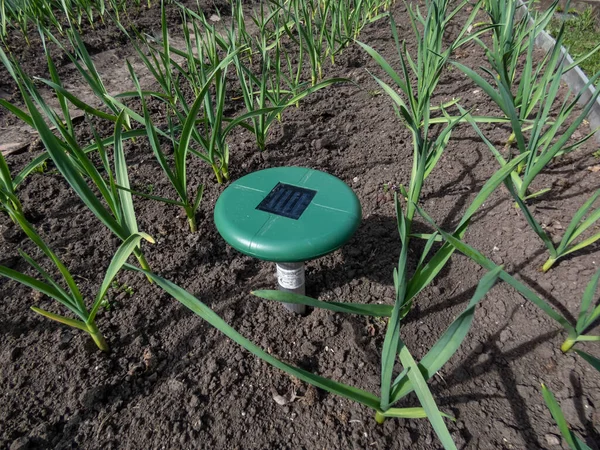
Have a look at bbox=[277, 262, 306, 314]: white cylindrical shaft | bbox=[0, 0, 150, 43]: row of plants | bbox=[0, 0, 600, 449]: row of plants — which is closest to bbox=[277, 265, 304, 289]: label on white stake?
bbox=[277, 262, 306, 314]: white cylindrical shaft

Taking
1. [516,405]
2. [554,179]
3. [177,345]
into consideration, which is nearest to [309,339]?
[177,345]

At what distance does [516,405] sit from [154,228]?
1.39 metres

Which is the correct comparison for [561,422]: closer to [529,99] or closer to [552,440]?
[552,440]

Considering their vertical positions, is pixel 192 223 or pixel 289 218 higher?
pixel 289 218

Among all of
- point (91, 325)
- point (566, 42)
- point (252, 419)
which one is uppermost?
point (566, 42)

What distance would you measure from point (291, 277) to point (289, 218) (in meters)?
0.19

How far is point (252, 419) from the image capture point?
1048 mm

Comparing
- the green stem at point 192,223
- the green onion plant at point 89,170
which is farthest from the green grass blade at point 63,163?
the green stem at point 192,223

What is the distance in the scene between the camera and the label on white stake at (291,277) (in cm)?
117

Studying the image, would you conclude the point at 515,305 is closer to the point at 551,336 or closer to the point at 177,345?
the point at 551,336

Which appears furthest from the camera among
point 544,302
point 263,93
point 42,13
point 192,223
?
point 42,13

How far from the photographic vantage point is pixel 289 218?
1.12 metres

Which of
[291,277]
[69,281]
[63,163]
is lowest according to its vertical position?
[291,277]

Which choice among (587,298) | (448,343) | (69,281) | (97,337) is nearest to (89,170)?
(69,281)
